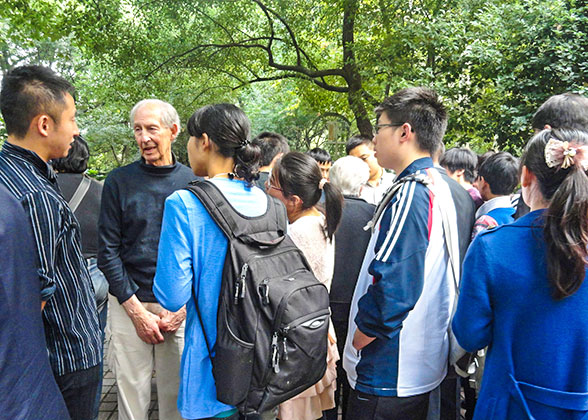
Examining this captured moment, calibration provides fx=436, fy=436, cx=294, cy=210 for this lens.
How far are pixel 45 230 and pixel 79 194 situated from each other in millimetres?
1425

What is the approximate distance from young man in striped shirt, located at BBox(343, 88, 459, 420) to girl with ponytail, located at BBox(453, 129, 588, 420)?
28 centimetres

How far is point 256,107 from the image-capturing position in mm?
16203

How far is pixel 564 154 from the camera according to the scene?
1.31m

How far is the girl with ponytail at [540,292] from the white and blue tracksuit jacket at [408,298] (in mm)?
261

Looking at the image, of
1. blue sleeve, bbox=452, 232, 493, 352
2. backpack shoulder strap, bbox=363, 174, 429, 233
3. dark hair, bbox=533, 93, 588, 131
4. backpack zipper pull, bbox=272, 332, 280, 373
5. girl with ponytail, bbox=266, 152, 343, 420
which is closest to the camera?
blue sleeve, bbox=452, 232, 493, 352

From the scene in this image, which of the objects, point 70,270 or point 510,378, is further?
point 70,270

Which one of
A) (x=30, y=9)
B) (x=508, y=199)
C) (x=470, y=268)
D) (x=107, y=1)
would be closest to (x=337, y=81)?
(x=107, y=1)

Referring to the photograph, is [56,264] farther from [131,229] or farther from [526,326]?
[526,326]

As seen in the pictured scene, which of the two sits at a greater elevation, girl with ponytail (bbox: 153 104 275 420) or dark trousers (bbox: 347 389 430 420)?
girl with ponytail (bbox: 153 104 275 420)

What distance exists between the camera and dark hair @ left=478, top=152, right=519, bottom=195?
3.18m

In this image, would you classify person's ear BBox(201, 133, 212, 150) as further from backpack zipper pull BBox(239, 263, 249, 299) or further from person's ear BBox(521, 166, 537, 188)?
person's ear BBox(521, 166, 537, 188)

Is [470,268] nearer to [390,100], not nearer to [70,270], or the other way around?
[390,100]

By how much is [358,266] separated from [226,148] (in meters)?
1.32

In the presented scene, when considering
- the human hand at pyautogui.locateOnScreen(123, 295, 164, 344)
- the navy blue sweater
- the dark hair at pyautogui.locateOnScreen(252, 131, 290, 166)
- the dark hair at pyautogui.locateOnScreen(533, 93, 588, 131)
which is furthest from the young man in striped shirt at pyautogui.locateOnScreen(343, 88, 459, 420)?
the dark hair at pyautogui.locateOnScreen(252, 131, 290, 166)
